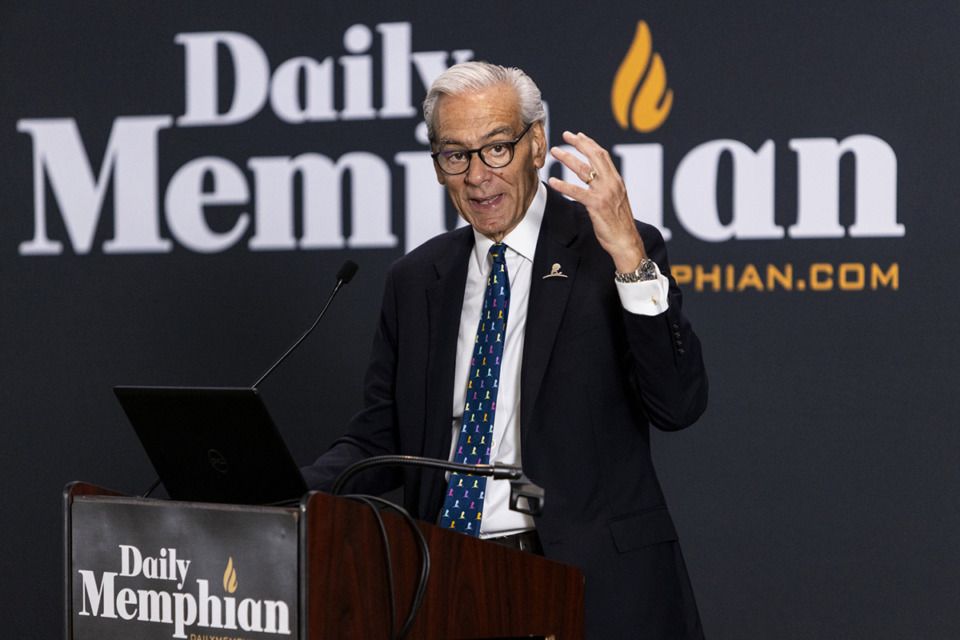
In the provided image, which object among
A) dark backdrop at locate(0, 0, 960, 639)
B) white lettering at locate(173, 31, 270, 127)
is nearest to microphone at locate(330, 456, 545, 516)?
dark backdrop at locate(0, 0, 960, 639)

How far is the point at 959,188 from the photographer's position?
2871 mm

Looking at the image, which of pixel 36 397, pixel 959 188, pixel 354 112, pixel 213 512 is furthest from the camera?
pixel 36 397

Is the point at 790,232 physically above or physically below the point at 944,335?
above

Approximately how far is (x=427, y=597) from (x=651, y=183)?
210cm

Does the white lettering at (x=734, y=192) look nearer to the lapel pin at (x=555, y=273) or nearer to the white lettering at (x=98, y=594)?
the lapel pin at (x=555, y=273)

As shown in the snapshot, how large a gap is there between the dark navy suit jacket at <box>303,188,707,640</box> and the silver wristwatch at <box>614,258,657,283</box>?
0.05 meters

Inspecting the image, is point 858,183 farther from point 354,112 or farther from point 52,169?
point 52,169

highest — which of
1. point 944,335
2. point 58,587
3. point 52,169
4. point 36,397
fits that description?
point 52,169

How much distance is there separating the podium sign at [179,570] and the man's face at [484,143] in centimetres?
82

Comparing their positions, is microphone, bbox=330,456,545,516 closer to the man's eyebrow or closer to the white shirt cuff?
the white shirt cuff

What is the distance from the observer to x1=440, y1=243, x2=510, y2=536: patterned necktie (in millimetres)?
1629

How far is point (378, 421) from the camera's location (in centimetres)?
189

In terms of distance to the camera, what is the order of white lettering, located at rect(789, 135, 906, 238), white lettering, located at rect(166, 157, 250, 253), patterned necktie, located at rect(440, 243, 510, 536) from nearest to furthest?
patterned necktie, located at rect(440, 243, 510, 536)
white lettering, located at rect(789, 135, 906, 238)
white lettering, located at rect(166, 157, 250, 253)

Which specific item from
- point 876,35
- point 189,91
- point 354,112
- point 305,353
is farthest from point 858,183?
point 189,91
